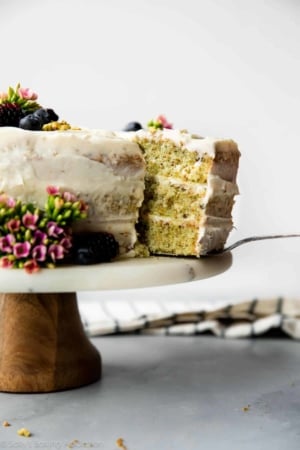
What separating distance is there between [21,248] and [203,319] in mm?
1395

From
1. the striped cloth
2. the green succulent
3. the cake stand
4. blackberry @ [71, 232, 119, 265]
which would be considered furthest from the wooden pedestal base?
the striped cloth

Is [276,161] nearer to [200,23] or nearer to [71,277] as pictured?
[200,23]

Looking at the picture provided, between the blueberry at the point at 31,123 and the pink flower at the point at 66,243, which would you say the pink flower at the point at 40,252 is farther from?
the blueberry at the point at 31,123

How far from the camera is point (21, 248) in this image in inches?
88.9

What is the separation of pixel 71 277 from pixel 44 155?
37cm

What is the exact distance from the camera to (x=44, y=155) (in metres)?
2.39

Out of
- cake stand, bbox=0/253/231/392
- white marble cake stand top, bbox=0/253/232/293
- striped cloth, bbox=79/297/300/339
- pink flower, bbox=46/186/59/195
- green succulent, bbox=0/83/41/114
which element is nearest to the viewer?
white marble cake stand top, bbox=0/253/232/293

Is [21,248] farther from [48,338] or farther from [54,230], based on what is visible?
[48,338]

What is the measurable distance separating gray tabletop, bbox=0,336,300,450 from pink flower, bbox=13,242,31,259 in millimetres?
461

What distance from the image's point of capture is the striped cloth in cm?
340

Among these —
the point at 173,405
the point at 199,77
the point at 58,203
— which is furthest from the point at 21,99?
the point at 199,77

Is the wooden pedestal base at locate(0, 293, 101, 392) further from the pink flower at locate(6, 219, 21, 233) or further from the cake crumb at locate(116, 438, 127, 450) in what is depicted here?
the cake crumb at locate(116, 438, 127, 450)

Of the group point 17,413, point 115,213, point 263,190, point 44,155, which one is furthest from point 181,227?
point 263,190

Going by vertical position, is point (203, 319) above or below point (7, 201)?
below
